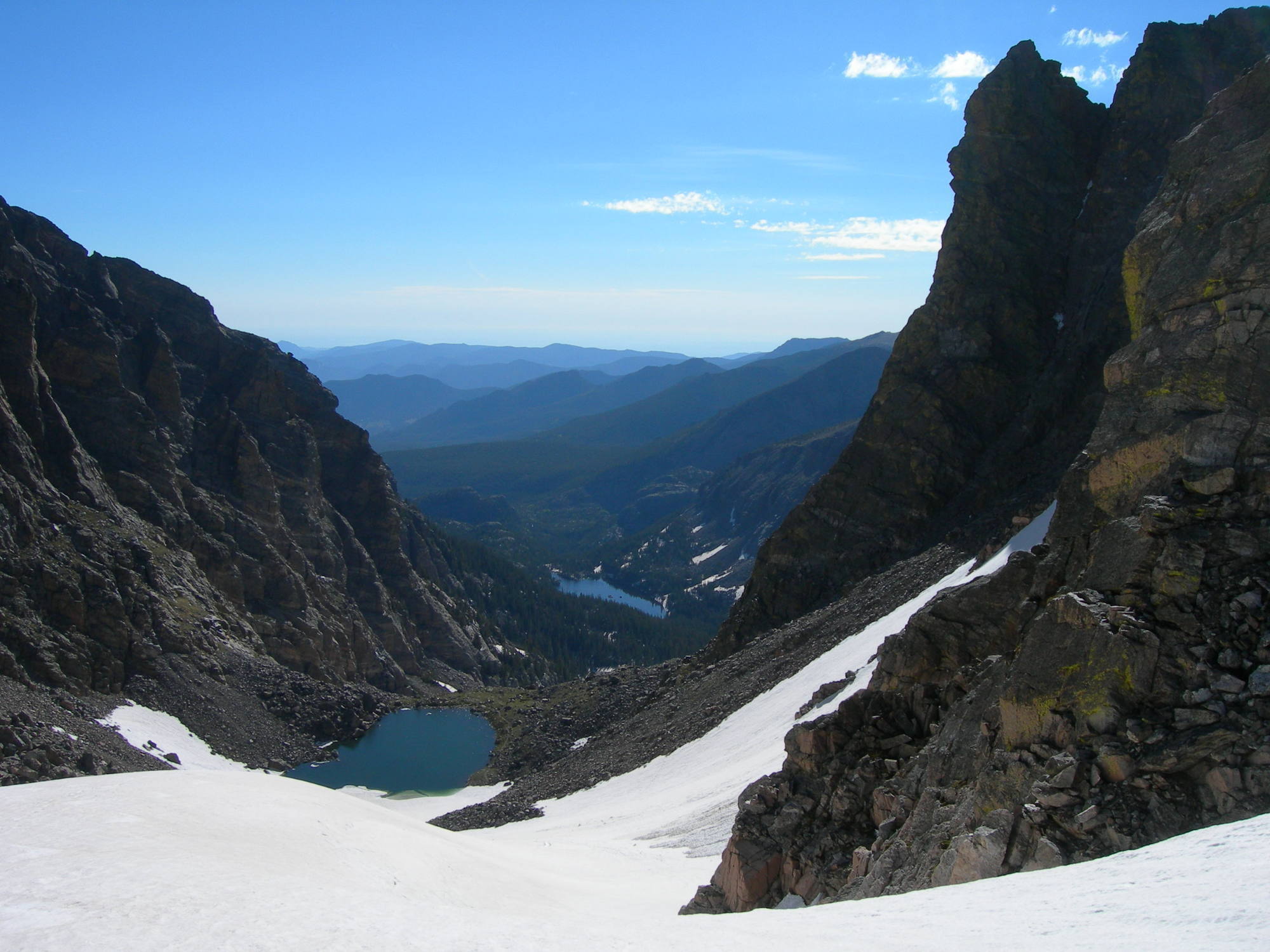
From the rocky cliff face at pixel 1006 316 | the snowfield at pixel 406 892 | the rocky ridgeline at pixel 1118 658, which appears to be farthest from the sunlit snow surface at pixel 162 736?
the rocky ridgeline at pixel 1118 658

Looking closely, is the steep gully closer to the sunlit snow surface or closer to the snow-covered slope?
the snow-covered slope

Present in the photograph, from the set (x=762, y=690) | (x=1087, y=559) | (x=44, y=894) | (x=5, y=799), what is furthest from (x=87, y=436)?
(x=1087, y=559)

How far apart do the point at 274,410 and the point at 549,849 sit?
76.5 metres

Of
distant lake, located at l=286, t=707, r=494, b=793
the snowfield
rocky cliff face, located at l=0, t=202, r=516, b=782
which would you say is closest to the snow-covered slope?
the snowfield

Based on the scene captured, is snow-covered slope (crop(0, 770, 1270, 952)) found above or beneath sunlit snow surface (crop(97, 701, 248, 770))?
above

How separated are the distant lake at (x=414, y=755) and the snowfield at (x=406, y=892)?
1633 inches

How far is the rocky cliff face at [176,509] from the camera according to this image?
5688cm

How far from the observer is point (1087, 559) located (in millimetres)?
14250

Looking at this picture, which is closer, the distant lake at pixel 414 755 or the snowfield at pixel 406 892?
the snowfield at pixel 406 892

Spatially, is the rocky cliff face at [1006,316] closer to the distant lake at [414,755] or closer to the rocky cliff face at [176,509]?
the distant lake at [414,755]

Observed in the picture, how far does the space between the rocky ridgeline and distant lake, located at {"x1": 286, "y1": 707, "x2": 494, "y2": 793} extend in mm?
47877

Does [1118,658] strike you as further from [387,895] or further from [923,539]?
[923,539]

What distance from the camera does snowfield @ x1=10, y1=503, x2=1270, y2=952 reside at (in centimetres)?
896

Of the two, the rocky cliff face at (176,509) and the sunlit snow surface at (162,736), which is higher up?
the rocky cliff face at (176,509)
